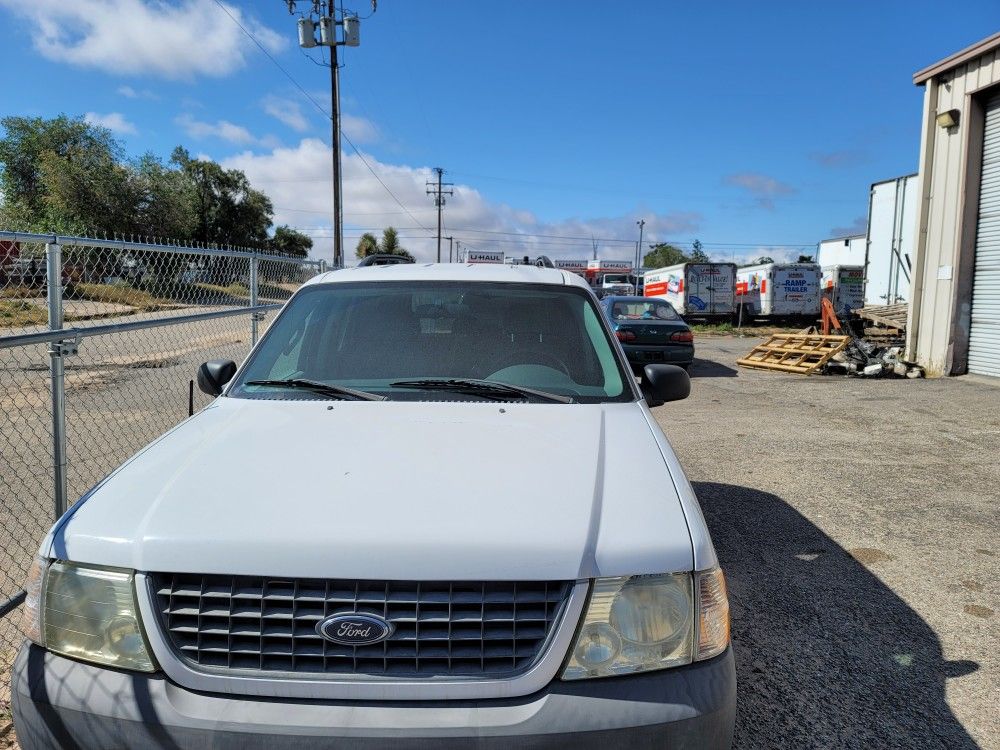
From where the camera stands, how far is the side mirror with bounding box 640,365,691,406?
3516mm

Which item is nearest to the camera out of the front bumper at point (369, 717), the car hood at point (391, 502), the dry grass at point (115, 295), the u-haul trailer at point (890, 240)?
the front bumper at point (369, 717)

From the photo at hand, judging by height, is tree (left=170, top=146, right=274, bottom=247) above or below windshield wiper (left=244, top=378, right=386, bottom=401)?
above

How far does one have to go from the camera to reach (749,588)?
4031 millimetres

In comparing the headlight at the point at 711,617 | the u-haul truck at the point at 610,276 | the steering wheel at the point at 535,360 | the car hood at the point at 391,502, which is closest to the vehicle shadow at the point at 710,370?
the steering wheel at the point at 535,360

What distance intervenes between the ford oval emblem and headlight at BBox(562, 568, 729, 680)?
1.52 ft

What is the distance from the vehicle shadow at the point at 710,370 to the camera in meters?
14.5

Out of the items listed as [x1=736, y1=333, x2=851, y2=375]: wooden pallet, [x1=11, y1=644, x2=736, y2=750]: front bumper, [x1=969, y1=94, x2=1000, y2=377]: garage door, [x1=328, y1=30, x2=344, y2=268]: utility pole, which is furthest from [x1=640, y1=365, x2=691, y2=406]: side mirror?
[x1=328, y1=30, x2=344, y2=268]: utility pole

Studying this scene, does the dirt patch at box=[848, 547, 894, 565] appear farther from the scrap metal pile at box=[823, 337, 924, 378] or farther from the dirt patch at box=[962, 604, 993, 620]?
the scrap metal pile at box=[823, 337, 924, 378]

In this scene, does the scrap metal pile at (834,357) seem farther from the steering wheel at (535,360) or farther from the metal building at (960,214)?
the steering wheel at (535,360)

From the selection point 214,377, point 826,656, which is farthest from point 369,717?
point 826,656

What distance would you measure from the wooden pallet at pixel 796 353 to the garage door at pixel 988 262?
7.90 ft

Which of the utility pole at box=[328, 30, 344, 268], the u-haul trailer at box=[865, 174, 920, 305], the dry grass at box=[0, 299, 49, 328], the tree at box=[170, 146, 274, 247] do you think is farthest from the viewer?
the tree at box=[170, 146, 274, 247]

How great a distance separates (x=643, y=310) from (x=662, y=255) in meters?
97.8

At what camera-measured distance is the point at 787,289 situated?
28750mm
